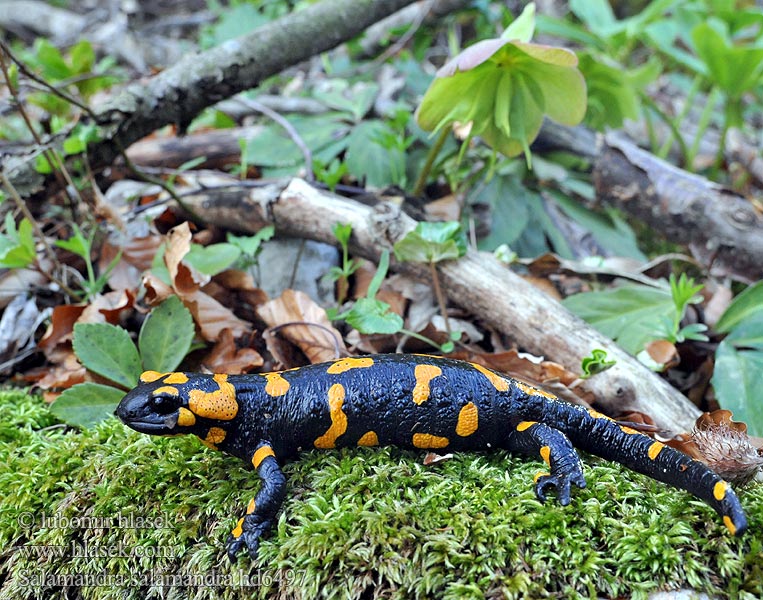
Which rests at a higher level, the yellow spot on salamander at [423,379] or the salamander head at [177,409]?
the salamander head at [177,409]

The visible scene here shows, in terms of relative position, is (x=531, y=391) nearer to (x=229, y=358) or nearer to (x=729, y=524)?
(x=729, y=524)

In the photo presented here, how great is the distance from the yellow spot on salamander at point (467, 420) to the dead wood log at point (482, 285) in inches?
19.2

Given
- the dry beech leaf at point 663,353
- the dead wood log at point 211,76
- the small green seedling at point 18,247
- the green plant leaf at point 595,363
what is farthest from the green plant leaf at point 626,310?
the small green seedling at point 18,247

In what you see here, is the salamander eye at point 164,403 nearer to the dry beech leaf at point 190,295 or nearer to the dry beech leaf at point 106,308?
the dry beech leaf at point 190,295

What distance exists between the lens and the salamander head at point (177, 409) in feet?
5.76

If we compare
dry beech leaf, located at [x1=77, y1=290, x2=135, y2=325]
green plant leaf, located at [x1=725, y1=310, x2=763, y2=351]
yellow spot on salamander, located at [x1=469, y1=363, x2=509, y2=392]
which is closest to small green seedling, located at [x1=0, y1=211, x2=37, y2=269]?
dry beech leaf, located at [x1=77, y1=290, x2=135, y2=325]

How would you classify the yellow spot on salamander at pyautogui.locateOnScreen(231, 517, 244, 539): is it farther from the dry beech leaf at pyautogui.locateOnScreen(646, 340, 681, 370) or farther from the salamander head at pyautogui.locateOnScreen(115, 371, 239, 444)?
the dry beech leaf at pyautogui.locateOnScreen(646, 340, 681, 370)

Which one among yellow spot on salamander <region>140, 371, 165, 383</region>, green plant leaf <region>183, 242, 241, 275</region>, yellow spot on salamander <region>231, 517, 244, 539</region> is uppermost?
green plant leaf <region>183, 242, 241, 275</region>

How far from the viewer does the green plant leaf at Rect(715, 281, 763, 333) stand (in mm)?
2299

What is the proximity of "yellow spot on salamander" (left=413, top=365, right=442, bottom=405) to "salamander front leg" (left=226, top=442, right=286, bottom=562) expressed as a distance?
461 millimetres

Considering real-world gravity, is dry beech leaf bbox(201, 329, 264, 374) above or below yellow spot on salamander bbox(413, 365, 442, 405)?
below

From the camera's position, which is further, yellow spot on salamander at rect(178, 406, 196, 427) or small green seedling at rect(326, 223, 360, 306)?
small green seedling at rect(326, 223, 360, 306)

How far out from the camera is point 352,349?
2307 millimetres

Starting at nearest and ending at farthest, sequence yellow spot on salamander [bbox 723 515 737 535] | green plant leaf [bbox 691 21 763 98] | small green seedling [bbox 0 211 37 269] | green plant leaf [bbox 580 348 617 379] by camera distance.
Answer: yellow spot on salamander [bbox 723 515 737 535] → green plant leaf [bbox 580 348 617 379] → small green seedling [bbox 0 211 37 269] → green plant leaf [bbox 691 21 763 98]
